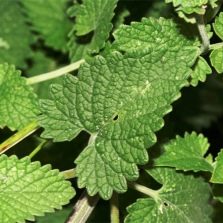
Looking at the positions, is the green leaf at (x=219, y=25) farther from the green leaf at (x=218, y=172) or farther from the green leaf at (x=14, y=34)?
the green leaf at (x=14, y=34)

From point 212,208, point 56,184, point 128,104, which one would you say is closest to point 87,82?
point 128,104

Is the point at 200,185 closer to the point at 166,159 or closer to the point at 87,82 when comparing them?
the point at 166,159

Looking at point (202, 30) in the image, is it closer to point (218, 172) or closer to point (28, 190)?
point (218, 172)

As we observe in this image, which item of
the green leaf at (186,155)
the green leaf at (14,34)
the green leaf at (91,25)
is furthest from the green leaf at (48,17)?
the green leaf at (186,155)

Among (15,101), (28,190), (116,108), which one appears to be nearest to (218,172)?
(116,108)

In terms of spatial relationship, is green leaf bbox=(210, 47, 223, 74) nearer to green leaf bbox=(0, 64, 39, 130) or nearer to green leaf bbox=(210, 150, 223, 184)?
green leaf bbox=(210, 150, 223, 184)

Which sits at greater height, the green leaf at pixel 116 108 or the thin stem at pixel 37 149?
the green leaf at pixel 116 108
